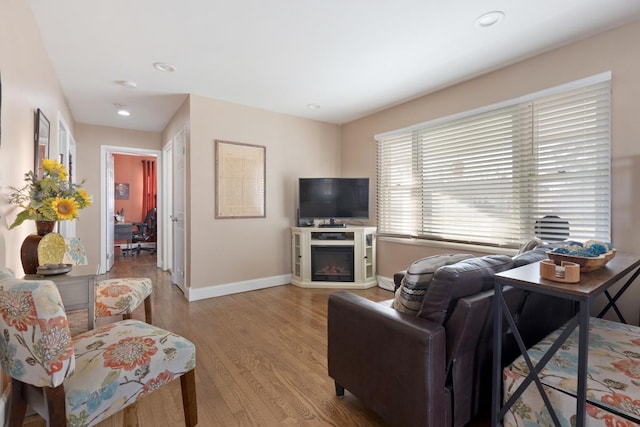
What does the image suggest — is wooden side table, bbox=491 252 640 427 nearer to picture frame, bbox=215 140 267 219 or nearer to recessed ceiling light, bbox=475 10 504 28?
recessed ceiling light, bbox=475 10 504 28

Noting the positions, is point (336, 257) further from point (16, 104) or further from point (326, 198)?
point (16, 104)

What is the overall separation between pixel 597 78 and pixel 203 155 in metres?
3.86

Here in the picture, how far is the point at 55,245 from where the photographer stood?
174cm

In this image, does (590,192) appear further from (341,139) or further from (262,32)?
(341,139)

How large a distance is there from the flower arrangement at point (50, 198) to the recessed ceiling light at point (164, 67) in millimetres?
1513

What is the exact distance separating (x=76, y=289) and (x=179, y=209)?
8.65 feet

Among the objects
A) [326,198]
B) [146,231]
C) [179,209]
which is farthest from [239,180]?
[146,231]

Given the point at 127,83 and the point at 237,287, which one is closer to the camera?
the point at 127,83

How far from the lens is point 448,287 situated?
4.37ft

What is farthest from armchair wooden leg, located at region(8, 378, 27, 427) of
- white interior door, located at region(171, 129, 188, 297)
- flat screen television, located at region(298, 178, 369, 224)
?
flat screen television, located at region(298, 178, 369, 224)

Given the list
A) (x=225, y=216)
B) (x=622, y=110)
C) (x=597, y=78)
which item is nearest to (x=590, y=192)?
(x=622, y=110)

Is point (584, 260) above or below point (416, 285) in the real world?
above

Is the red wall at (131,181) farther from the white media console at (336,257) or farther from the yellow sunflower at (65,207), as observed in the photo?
the yellow sunflower at (65,207)

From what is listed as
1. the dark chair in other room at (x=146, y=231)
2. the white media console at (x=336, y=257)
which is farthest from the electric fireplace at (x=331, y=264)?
the dark chair in other room at (x=146, y=231)
